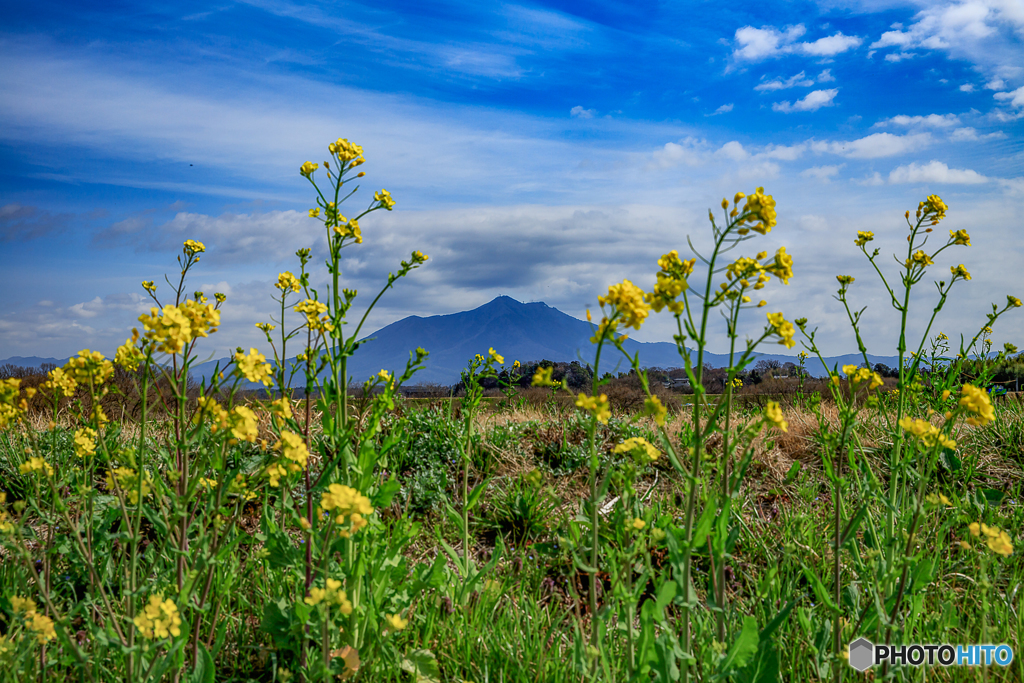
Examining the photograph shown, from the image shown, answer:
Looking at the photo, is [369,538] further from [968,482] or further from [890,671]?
[968,482]

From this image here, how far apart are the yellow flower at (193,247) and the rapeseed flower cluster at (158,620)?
8.23ft

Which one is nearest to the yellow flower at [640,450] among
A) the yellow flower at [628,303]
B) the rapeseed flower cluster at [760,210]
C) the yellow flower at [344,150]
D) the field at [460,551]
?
the field at [460,551]

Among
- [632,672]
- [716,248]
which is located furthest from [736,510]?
[716,248]

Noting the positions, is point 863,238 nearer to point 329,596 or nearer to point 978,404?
point 978,404

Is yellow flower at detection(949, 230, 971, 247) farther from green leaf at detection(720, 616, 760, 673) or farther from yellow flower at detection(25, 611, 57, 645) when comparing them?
yellow flower at detection(25, 611, 57, 645)

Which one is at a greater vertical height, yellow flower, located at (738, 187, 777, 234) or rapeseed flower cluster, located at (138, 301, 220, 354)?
yellow flower, located at (738, 187, 777, 234)

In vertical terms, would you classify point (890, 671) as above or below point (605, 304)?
below

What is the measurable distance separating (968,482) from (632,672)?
427 cm

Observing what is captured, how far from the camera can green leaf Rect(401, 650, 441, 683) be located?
6.93 feet

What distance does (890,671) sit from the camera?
1.80 metres

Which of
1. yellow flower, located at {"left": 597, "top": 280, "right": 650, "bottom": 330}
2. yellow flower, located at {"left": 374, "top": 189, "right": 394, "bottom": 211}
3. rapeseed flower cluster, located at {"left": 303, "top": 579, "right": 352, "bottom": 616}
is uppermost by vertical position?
yellow flower, located at {"left": 374, "top": 189, "right": 394, "bottom": 211}

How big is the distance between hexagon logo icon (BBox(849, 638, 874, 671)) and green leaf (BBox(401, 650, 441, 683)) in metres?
1.46

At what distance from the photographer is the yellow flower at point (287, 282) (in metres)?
2.58

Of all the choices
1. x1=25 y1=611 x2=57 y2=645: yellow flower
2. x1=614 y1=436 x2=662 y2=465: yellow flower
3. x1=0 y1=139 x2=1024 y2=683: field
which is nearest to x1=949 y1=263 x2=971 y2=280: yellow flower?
x1=0 y1=139 x2=1024 y2=683: field
